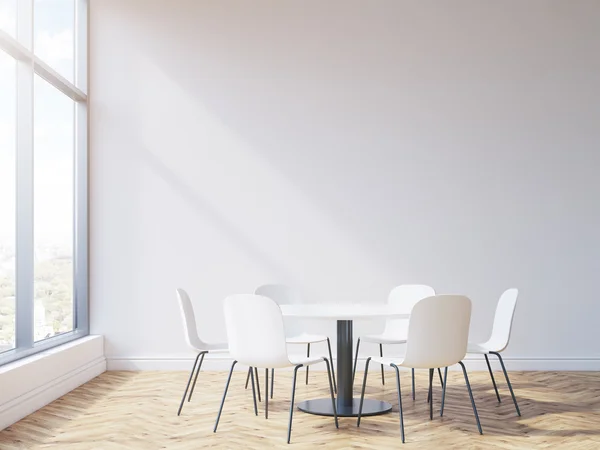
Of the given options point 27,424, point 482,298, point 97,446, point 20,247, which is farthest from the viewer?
point 482,298

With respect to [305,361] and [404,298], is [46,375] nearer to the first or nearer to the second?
[305,361]

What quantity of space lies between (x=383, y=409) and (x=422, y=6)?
13.1 feet

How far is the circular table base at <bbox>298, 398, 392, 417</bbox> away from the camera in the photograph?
4.66m

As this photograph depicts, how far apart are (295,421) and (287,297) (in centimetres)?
151

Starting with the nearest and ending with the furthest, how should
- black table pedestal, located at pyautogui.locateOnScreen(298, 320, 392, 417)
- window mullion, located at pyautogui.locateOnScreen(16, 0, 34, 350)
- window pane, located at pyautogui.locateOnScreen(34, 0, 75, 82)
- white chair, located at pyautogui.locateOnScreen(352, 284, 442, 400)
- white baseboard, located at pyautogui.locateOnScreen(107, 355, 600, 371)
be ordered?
black table pedestal, located at pyautogui.locateOnScreen(298, 320, 392, 417), window mullion, located at pyautogui.locateOnScreen(16, 0, 34, 350), white chair, located at pyautogui.locateOnScreen(352, 284, 442, 400), window pane, located at pyautogui.locateOnScreen(34, 0, 75, 82), white baseboard, located at pyautogui.locateOnScreen(107, 355, 600, 371)

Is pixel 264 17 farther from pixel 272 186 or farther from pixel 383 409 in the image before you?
pixel 383 409

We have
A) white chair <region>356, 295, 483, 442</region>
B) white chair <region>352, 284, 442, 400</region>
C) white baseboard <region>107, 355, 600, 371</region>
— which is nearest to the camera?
white chair <region>356, 295, 483, 442</region>

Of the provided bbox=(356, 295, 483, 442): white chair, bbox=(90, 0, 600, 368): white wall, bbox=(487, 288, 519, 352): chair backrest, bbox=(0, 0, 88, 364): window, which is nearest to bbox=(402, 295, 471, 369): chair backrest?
bbox=(356, 295, 483, 442): white chair

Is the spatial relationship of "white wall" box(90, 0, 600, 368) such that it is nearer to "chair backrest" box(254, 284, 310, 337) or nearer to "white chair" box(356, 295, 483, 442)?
"chair backrest" box(254, 284, 310, 337)

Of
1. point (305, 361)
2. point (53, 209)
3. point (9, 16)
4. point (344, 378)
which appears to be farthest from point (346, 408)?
point (9, 16)

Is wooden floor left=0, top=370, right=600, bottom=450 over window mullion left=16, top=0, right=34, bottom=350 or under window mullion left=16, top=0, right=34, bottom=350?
under

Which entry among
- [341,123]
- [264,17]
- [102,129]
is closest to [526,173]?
[341,123]

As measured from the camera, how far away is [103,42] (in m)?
6.84

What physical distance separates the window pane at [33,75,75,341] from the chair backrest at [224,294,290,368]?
6.99 ft
